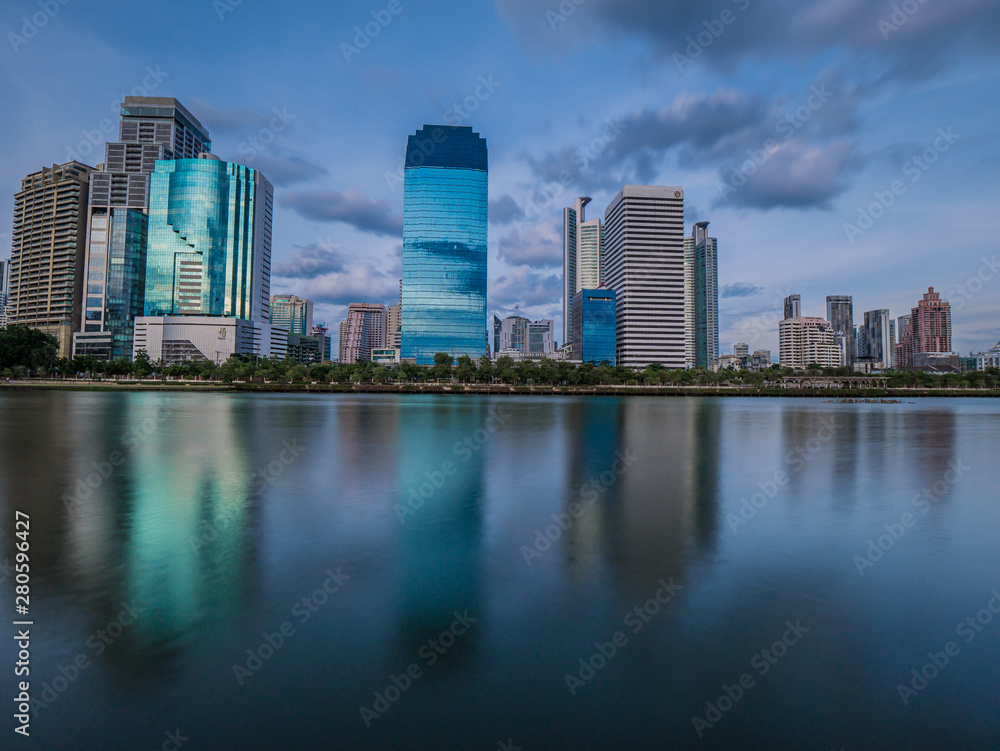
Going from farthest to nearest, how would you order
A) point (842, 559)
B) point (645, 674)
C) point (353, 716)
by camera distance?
point (842, 559) < point (645, 674) < point (353, 716)

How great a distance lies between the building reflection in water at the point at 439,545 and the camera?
8305 mm

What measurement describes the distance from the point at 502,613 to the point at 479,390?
149 m

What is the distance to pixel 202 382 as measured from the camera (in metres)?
156

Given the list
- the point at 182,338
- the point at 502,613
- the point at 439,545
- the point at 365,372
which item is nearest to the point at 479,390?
the point at 365,372

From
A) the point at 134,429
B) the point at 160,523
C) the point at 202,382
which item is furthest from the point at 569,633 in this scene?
the point at 202,382

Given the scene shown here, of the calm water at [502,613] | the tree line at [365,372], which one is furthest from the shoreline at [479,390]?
the calm water at [502,613]

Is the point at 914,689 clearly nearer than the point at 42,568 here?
Yes

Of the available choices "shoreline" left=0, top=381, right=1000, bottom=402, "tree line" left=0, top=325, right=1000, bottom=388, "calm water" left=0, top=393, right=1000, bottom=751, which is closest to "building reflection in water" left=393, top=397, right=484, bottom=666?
"calm water" left=0, top=393, right=1000, bottom=751

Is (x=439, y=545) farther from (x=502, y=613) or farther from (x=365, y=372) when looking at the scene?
(x=365, y=372)

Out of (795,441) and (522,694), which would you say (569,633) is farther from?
(795,441)

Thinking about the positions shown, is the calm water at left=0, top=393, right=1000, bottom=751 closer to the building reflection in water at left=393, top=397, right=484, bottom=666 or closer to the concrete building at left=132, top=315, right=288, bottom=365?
the building reflection in water at left=393, top=397, right=484, bottom=666

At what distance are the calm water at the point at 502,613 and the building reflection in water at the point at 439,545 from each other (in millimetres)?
66

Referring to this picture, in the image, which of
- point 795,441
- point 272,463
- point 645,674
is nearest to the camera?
point 645,674

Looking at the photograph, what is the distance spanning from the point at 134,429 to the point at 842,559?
4260 cm
